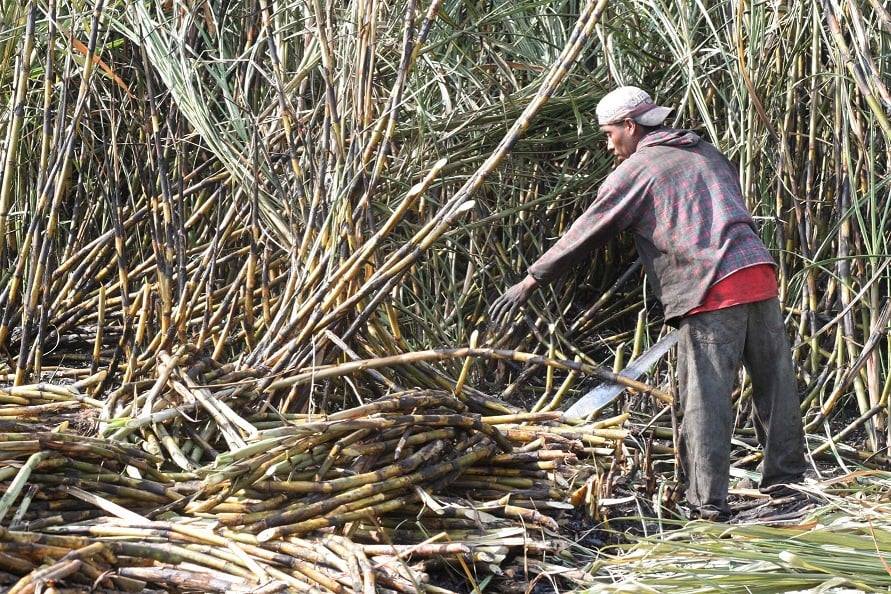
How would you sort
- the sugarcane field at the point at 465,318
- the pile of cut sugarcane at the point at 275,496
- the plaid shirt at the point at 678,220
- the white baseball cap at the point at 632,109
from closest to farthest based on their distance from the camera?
the pile of cut sugarcane at the point at 275,496
the sugarcane field at the point at 465,318
the plaid shirt at the point at 678,220
the white baseball cap at the point at 632,109

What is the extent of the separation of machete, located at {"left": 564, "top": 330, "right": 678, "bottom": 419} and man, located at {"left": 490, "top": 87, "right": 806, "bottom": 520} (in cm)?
12

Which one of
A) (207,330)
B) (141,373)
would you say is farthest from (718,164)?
(141,373)

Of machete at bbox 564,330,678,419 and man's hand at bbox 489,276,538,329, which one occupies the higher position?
man's hand at bbox 489,276,538,329

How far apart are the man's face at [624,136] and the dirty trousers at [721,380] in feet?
2.06

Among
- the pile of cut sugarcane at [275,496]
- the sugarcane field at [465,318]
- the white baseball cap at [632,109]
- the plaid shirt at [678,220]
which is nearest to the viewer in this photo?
the pile of cut sugarcane at [275,496]

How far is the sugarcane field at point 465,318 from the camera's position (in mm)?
2922

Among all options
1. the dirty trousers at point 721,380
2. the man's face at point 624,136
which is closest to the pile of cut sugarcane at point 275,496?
the dirty trousers at point 721,380

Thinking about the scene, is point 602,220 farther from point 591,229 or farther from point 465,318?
point 465,318

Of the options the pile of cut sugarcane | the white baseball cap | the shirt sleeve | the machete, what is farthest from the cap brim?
the pile of cut sugarcane

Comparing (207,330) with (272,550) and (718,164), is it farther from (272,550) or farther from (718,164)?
(718,164)

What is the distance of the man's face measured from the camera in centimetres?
379

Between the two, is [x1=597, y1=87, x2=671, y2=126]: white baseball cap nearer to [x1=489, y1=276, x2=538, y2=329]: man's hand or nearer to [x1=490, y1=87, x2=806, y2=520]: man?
[x1=490, y1=87, x2=806, y2=520]: man

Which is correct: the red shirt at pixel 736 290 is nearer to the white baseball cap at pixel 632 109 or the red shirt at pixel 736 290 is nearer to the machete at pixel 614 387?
the machete at pixel 614 387

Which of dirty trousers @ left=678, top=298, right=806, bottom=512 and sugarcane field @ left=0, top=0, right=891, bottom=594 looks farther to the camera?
dirty trousers @ left=678, top=298, right=806, bottom=512
